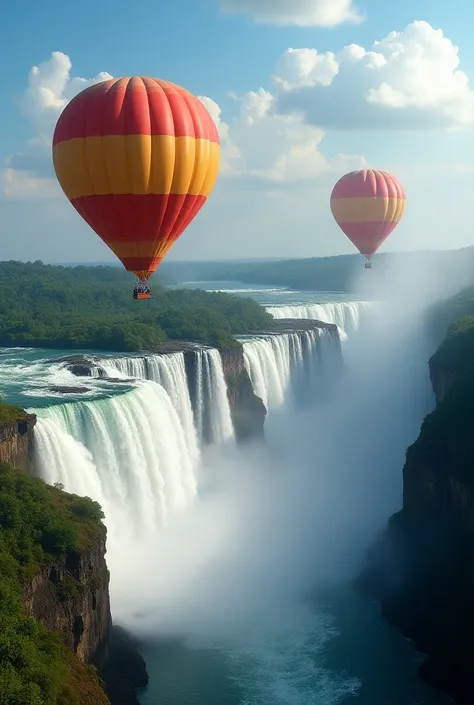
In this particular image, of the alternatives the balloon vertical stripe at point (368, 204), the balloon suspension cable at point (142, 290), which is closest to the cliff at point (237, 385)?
the balloon vertical stripe at point (368, 204)

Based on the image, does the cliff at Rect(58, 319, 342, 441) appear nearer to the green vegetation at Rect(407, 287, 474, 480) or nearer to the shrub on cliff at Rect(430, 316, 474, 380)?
the shrub on cliff at Rect(430, 316, 474, 380)

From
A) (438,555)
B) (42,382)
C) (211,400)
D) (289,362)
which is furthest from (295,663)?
(289,362)

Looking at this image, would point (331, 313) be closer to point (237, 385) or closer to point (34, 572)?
point (237, 385)

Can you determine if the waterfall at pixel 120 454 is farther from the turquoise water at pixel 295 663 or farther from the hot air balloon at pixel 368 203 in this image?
the hot air balloon at pixel 368 203

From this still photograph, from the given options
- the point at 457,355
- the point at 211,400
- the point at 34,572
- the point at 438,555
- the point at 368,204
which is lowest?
the point at 438,555

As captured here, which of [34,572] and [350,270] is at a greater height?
[350,270]

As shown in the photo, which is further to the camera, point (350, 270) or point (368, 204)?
point (350, 270)
